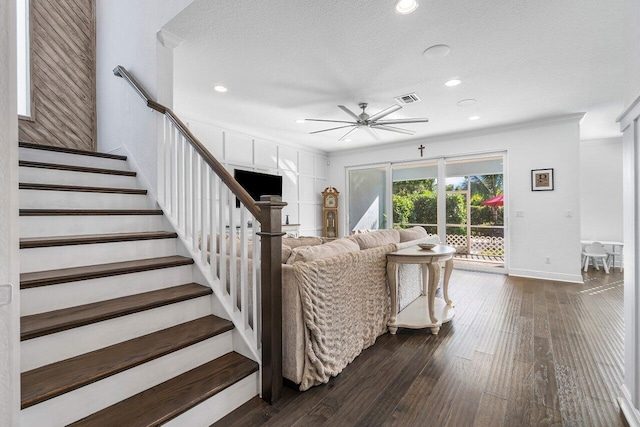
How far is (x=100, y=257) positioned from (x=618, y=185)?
810 centimetres

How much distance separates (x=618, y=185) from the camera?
5617 millimetres

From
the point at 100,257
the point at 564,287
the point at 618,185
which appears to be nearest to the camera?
the point at 100,257

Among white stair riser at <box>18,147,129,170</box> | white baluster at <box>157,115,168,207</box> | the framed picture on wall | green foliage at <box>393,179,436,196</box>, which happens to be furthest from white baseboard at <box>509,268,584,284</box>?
white stair riser at <box>18,147,129,170</box>

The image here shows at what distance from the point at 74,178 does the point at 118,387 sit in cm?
181

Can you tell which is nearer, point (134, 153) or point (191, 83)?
point (134, 153)

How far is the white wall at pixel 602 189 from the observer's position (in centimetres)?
565

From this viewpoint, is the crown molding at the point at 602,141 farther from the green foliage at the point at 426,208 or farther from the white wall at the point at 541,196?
the green foliage at the point at 426,208

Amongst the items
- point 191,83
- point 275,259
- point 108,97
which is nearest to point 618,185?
point 275,259

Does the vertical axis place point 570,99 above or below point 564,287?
above

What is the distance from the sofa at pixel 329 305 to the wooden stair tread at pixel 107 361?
1.42ft

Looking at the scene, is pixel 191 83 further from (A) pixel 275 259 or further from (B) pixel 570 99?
(B) pixel 570 99

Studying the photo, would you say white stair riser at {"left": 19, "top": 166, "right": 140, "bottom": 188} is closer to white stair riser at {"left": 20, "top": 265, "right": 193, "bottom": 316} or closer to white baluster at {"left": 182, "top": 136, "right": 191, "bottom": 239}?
white baluster at {"left": 182, "top": 136, "right": 191, "bottom": 239}

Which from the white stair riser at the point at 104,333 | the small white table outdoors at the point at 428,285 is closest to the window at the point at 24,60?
the white stair riser at the point at 104,333

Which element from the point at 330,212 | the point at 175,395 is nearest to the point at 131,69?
the point at 175,395
